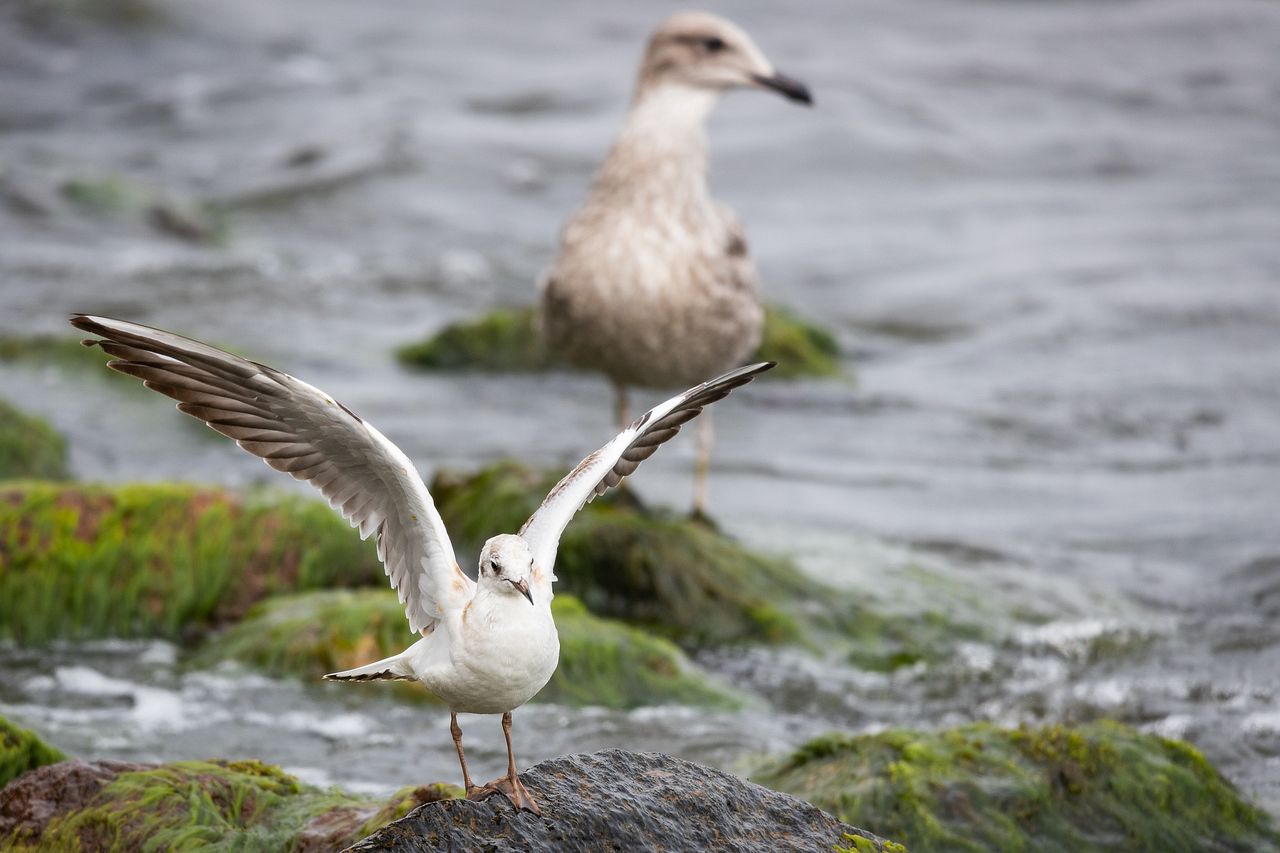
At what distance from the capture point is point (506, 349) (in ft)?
38.5

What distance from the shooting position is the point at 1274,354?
1206cm

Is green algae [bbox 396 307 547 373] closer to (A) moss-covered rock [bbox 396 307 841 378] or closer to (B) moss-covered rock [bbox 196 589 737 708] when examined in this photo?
(A) moss-covered rock [bbox 396 307 841 378]

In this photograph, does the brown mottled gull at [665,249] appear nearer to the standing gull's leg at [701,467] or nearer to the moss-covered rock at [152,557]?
the standing gull's leg at [701,467]

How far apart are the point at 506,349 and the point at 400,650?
5644 mm

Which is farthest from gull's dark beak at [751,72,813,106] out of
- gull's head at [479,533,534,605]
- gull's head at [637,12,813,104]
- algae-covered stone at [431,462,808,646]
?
gull's head at [479,533,534,605]

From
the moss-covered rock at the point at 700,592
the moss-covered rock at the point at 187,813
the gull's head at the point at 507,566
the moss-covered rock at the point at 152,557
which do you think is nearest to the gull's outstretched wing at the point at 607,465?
the gull's head at the point at 507,566

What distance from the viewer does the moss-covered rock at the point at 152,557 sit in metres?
6.95

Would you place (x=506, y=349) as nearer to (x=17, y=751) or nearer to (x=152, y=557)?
(x=152, y=557)

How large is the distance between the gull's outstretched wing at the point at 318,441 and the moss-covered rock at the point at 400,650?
6.99ft

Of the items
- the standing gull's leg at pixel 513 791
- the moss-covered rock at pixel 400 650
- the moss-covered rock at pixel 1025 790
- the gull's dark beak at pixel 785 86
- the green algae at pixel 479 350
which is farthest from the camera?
the green algae at pixel 479 350

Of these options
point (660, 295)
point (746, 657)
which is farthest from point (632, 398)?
point (746, 657)

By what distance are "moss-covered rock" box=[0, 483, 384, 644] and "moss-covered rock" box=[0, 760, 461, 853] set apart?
8.44ft

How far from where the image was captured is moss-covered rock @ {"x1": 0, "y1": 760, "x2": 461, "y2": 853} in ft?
13.9

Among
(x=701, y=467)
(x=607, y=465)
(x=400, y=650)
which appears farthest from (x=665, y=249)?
(x=607, y=465)
